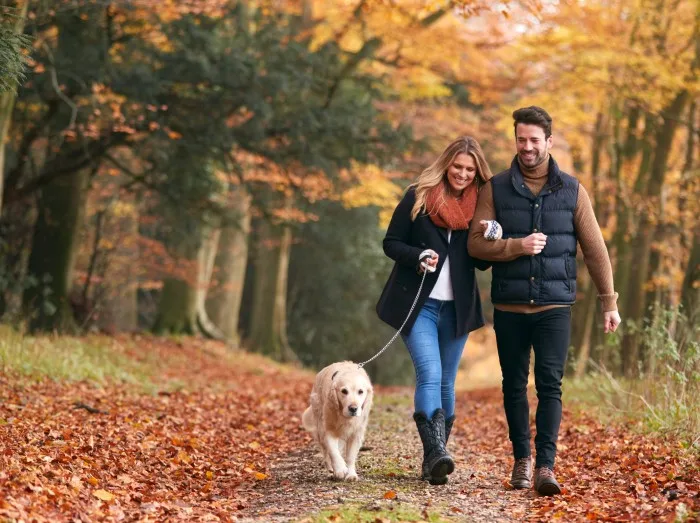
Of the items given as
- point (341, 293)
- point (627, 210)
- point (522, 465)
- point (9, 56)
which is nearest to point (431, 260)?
point (522, 465)

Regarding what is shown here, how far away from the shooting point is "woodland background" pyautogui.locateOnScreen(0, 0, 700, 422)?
45.4 ft

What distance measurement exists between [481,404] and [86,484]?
905 centimetres

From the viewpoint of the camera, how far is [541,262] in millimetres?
5965

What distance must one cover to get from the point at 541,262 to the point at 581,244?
326mm

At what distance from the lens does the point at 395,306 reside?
6363 millimetres

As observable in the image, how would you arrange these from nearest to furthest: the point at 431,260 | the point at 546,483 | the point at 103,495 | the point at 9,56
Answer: the point at 103,495 < the point at 546,483 < the point at 431,260 < the point at 9,56

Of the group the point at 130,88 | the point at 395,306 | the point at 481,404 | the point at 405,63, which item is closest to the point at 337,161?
the point at 130,88

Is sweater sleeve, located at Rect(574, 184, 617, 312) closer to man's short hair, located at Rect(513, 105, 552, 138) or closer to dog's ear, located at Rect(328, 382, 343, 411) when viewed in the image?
man's short hair, located at Rect(513, 105, 552, 138)

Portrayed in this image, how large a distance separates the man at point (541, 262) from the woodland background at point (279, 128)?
9.06 feet

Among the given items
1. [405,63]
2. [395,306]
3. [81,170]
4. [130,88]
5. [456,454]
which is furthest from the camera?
[405,63]

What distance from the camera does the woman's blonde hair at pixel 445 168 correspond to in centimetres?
632

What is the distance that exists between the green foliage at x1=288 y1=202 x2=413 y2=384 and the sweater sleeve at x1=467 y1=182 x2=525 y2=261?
18.4 meters

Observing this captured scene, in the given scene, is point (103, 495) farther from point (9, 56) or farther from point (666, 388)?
point (666, 388)

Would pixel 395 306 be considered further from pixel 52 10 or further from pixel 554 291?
pixel 52 10
